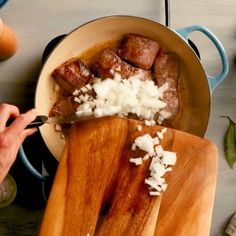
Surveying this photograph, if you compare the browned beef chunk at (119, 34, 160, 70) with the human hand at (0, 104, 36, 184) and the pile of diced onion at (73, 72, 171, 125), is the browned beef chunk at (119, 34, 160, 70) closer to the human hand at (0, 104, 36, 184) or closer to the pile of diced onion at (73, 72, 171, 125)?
the pile of diced onion at (73, 72, 171, 125)

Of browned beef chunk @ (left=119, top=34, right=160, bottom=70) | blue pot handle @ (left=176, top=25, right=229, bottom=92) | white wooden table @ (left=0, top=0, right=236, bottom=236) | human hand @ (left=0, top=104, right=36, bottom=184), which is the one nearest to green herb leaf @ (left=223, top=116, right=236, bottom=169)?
white wooden table @ (left=0, top=0, right=236, bottom=236)

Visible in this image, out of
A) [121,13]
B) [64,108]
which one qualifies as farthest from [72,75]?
[121,13]

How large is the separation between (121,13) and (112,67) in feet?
0.52

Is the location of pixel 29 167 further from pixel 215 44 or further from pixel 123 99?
pixel 215 44

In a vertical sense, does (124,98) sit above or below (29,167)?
above

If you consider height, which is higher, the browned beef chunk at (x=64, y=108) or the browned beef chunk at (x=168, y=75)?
the browned beef chunk at (x=168, y=75)

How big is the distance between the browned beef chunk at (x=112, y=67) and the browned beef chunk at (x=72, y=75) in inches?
1.1

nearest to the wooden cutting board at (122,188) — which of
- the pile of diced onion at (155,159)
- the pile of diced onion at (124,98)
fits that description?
the pile of diced onion at (155,159)

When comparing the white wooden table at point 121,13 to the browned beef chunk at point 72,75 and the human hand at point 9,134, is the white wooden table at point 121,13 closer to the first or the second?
the browned beef chunk at point 72,75

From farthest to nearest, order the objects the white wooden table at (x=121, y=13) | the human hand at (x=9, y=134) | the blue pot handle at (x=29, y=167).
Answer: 1. the white wooden table at (x=121, y=13)
2. the blue pot handle at (x=29, y=167)
3. the human hand at (x=9, y=134)

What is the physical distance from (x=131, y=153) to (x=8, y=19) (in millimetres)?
466

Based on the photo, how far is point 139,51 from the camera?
3.71 feet

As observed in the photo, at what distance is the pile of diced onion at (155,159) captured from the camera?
950 millimetres

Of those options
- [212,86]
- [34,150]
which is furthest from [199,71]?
[34,150]
